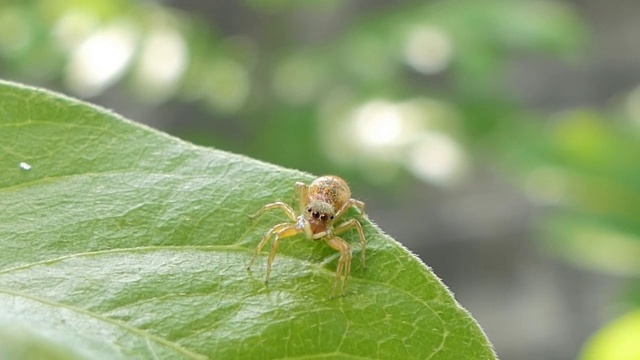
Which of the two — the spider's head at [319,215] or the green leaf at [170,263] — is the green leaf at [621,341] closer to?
the spider's head at [319,215]

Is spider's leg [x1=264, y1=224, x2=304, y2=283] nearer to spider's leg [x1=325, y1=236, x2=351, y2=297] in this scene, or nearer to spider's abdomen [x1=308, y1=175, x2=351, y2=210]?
spider's leg [x1=325, y1=236, x2=351, y2=297]

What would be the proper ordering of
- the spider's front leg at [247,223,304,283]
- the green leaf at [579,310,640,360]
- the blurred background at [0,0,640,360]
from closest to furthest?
1. the spider's front leg at [247,223,304,283]
2. the green leaf at [579,310,640,360]
3. the blurred background at [0,0,640,360]

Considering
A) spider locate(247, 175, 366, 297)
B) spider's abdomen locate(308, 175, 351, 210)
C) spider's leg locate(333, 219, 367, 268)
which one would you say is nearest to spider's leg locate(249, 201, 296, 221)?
spider locate(247, 175, 366, 297)

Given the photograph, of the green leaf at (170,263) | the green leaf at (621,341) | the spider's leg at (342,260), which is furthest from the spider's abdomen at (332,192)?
the green leaf at (621,341)

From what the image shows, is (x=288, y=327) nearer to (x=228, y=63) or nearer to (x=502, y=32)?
(x=502, y=32)

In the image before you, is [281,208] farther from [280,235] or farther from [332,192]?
[332,192]

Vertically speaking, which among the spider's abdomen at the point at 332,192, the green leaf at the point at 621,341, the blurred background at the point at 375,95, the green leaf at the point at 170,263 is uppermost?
the blurred background at the point at 375,95
